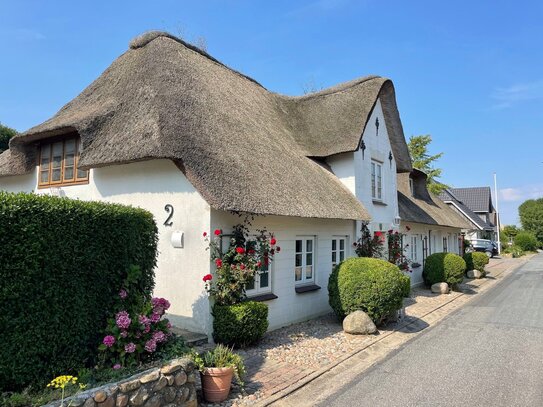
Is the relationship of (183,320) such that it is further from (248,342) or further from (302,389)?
(302,389)

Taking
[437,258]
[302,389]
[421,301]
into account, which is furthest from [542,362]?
[437,258]

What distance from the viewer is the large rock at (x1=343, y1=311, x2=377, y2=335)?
29.1 ft

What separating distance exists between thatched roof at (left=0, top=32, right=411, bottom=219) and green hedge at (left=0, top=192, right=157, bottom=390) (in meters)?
2.13

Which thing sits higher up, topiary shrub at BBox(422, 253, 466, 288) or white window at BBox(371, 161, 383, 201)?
white window at BBox(371, 161, 383, 201)

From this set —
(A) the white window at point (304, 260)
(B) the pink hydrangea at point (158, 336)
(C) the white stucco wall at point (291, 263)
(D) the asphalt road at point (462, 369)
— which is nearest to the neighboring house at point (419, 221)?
(C) the white stucco wall at point (291, 263)

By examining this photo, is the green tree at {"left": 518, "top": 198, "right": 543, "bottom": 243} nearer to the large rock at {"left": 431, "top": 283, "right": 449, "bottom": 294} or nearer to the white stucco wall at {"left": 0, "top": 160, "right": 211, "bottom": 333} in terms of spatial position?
the large rock at {"left": 431, "top": 283, "right": 449, "bottom": 294}

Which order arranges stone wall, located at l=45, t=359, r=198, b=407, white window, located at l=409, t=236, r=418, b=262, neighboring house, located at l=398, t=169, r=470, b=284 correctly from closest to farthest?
stone wall, located at l=45, t=359, r=198, b=407 → neighboring house, located at l=398, t=169, r=470, b=284 → white window, located at l=409, t=236, r=418, b=262

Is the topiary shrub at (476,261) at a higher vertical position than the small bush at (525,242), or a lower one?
lower

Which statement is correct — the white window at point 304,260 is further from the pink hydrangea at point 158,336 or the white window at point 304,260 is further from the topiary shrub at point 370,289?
the pink hydrangea at point 158,336

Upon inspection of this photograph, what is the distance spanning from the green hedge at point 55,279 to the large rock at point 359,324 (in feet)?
17.9

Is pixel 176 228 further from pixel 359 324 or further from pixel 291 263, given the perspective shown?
pixel 359 324

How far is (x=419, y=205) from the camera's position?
19.6 m

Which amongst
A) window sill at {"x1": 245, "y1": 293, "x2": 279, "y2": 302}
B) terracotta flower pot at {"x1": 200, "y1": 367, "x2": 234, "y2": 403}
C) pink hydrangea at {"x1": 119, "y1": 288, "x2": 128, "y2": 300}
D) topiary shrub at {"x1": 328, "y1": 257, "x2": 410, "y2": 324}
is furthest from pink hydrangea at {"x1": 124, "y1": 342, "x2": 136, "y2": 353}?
topiary shrub at {"x1": 328, "y1": 257, "x2": 410, "y2": 324}

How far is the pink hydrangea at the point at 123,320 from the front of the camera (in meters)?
5.00
